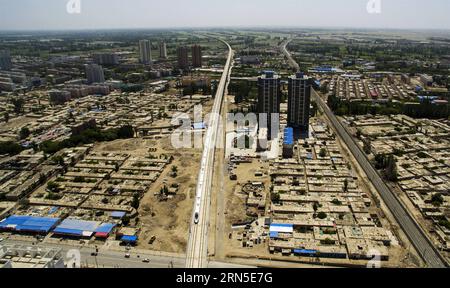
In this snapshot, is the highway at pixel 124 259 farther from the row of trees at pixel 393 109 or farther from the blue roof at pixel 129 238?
the row of trees at pixel 393 109

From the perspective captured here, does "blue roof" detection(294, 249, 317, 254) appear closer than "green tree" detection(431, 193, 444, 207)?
Yes

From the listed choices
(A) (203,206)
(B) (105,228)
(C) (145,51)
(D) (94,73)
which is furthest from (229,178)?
(C) (145,51)

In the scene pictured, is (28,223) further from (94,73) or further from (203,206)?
(94,73)

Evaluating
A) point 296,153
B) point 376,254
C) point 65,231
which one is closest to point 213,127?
point 296,153

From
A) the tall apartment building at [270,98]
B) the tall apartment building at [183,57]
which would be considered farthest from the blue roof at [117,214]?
the tall apartment building at [183,57]

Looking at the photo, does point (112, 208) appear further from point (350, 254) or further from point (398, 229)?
Answer: point (398, 229)

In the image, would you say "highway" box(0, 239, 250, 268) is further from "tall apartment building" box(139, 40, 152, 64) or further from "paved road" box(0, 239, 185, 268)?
"tall apartment building" box(139, 40, 152, 64)

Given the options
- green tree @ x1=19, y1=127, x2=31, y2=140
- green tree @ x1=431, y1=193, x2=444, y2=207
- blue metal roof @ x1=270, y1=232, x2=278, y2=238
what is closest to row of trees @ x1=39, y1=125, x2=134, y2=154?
green tree @ x1=19, y1=127, x2=31, y2=140
